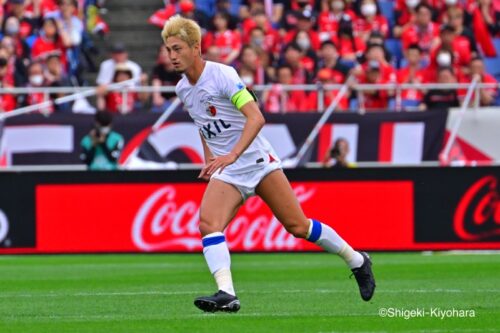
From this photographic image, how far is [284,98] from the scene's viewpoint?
22594 millimetres

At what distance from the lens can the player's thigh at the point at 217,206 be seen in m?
10.4

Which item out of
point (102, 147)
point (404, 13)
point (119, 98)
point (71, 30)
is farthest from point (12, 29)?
point (404, 13)

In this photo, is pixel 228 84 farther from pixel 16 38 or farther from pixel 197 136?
pixel 16 38

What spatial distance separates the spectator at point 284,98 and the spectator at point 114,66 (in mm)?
2387

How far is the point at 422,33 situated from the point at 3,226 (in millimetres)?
8577

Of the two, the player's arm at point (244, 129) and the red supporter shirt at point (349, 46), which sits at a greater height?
the player's arm at point (244, 129)

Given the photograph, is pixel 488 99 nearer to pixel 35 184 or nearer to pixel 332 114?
pixel 332 114

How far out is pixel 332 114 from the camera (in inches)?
870

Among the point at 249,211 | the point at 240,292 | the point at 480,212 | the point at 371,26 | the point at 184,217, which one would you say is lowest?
the point at 184,217

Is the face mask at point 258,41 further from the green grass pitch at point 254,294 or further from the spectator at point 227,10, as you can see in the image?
the green grass pitch at point 254,294

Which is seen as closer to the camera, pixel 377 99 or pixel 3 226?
pixel 3 226

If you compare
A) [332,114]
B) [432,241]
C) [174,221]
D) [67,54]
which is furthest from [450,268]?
[67,54]

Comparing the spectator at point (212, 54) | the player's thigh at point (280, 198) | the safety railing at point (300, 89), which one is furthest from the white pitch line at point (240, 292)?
the spectator at point (212, 54)

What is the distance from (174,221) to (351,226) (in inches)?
100
